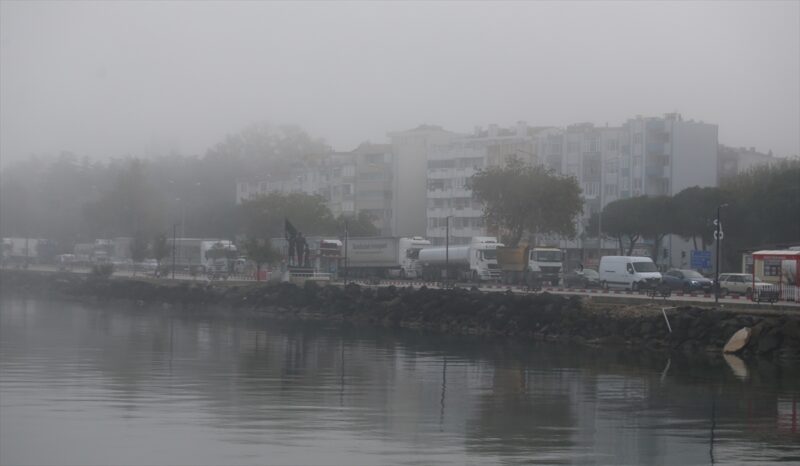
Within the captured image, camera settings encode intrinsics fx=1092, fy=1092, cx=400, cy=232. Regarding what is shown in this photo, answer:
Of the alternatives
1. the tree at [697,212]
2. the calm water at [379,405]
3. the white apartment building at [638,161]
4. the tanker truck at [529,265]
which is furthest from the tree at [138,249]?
the calm water at [379,405]

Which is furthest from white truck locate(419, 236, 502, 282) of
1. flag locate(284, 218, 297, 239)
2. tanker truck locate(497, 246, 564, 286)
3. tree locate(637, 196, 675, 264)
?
tree locate(637, 196, 675, 264)

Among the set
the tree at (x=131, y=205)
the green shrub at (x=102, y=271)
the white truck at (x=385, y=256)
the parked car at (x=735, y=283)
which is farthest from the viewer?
the tree at (x=131, y=205)

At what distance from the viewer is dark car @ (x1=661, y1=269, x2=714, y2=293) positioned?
59594 millimetres

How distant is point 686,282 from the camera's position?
60.4m

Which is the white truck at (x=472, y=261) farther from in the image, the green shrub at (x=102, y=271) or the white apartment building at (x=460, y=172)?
the white apartment building at (x=460, y=172)

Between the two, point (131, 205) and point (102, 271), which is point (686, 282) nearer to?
point (102, 271)

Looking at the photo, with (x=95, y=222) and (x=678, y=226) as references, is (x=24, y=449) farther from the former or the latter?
(x=95, y=222)

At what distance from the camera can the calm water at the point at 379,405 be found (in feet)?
60.1

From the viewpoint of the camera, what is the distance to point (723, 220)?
82188mm

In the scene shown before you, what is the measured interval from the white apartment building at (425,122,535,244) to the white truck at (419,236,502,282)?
37.8 meters

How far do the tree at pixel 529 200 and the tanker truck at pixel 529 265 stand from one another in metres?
9.54

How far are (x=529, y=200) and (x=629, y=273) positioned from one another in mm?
22409

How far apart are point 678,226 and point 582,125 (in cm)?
3191

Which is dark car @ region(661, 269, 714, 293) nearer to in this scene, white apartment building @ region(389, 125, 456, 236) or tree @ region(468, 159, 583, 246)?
tree @ region(468, 159, 583, 246)
